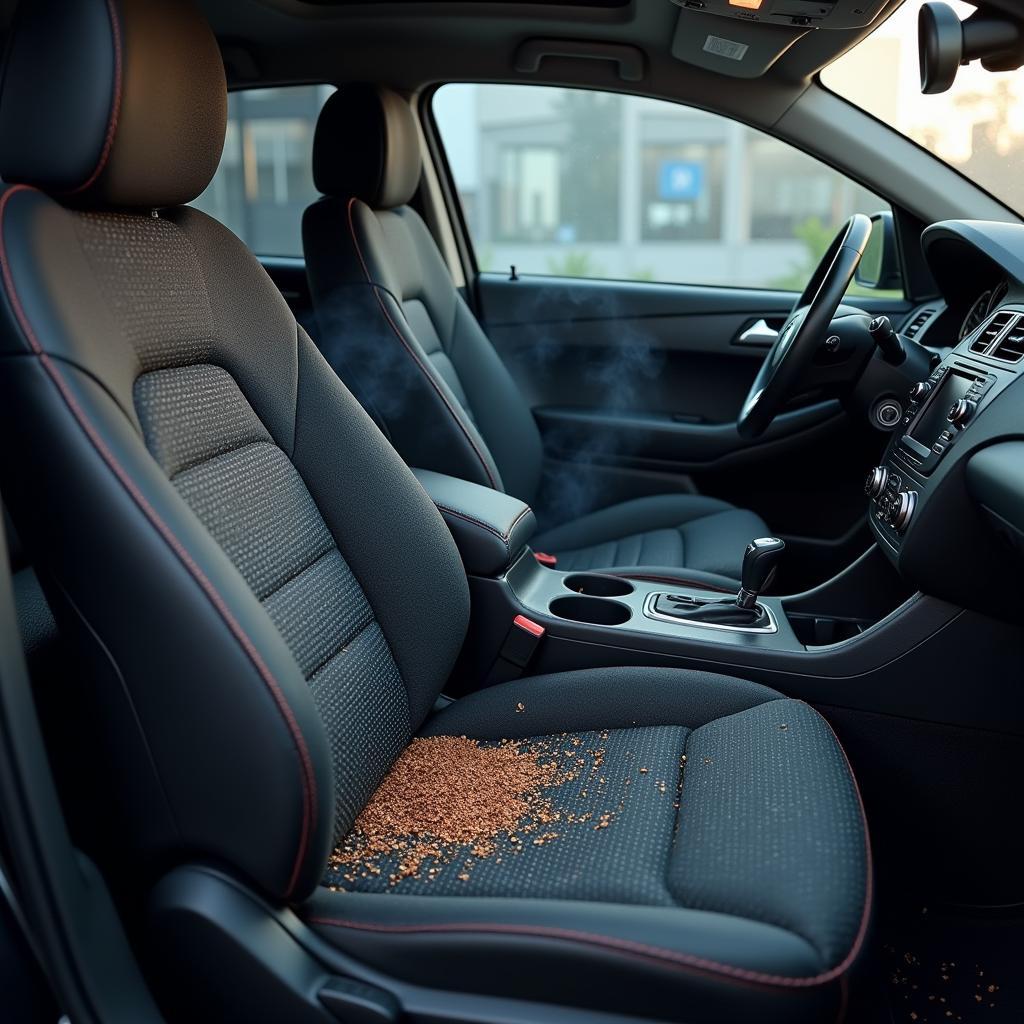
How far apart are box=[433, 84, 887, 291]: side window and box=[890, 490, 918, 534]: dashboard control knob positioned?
0.81 m

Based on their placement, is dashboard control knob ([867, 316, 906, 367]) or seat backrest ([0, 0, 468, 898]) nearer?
seat backrest ([0, 0, 468, 898])

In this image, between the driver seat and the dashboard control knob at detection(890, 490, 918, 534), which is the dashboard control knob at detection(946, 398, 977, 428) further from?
the driver seat

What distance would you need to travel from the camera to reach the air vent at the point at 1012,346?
59.5 inches

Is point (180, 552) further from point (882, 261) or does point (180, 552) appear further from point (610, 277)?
point (610, 277)

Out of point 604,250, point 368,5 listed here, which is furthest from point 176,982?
point 604,250

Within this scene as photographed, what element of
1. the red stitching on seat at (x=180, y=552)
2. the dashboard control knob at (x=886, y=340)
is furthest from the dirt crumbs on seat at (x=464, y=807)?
the dashboard control knob at (x=886, y=340)

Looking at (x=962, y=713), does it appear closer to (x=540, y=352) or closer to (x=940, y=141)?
(x=940, y=141)

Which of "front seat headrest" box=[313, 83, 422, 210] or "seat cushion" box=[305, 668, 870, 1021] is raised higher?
"front seat headrest" box=[313, 83, 422, 210]

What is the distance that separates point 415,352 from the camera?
218 cm

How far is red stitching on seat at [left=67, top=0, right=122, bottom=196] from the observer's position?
3.57ft

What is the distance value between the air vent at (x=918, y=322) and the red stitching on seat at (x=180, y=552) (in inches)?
73.5

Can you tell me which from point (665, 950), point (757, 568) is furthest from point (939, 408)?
point (665, 950)

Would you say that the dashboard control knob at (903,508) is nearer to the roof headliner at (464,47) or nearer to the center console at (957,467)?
the center console at (957,467)

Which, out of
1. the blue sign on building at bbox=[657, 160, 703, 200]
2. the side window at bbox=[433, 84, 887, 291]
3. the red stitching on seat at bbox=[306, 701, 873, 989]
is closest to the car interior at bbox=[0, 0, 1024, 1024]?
the red stitching on seat at bbox=[306, 701, 873, 989]
